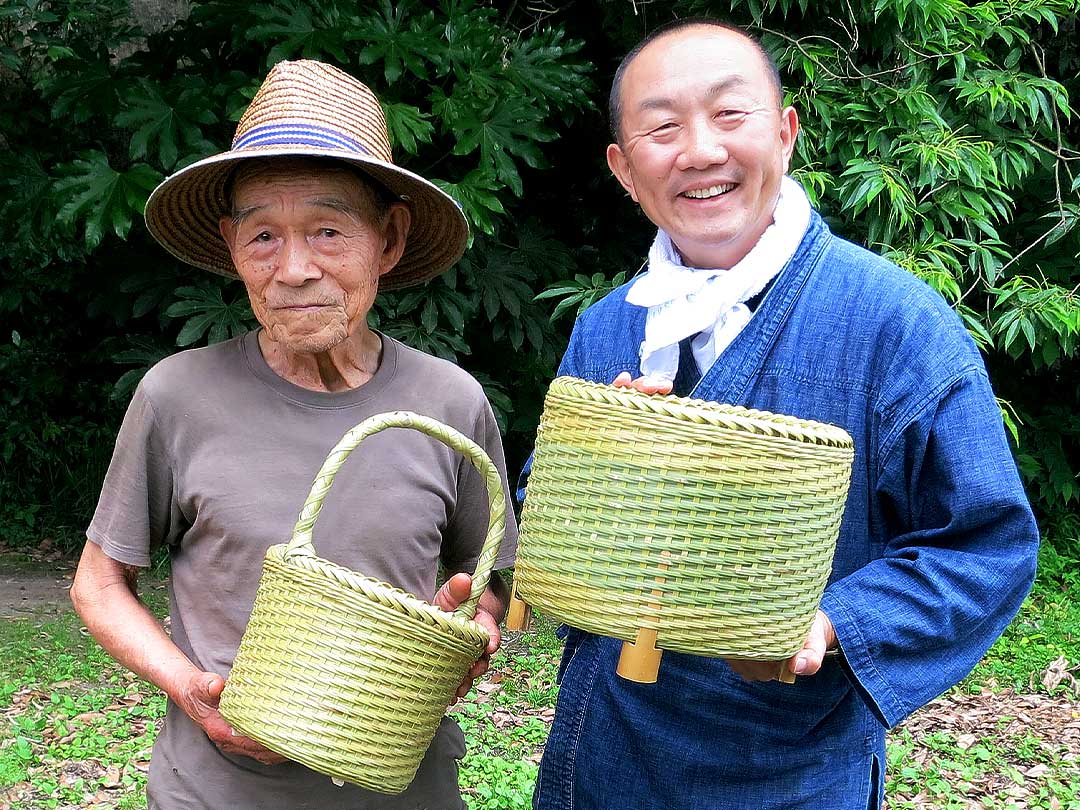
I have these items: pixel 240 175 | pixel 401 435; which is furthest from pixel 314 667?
pixel 240 175

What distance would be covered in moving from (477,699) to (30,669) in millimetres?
1927

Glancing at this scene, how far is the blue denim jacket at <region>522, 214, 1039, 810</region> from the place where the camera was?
5.45 feet

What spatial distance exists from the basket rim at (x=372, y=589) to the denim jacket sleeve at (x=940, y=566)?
0.57 metres

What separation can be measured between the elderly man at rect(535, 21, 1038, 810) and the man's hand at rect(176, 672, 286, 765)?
59 cm

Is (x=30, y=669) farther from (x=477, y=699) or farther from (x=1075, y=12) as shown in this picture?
(x=1075, y=12)

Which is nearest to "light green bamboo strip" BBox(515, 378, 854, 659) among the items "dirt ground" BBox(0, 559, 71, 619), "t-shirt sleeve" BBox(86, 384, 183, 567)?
"t-shirt sleeve" BBox(86, 384, 183, 567)

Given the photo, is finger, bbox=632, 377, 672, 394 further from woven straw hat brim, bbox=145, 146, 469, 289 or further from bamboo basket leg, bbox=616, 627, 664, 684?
woven straw hat brim, bbox=145, 146, 469, 289

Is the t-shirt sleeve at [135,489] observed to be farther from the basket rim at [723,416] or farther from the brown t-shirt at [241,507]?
the basket rim at [723,416]

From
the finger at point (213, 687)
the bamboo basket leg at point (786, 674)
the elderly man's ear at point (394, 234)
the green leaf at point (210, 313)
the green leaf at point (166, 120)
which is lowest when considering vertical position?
the green leaf at point (210, 313)

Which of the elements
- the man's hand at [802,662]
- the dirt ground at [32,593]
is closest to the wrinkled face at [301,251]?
the man's hand at [802,662]

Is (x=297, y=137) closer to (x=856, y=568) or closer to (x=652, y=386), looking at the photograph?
(x=652, y=386)

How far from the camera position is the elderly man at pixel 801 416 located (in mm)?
1662

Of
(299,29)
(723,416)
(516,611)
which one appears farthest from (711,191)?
(299,29)

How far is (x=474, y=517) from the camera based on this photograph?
6.91ft
